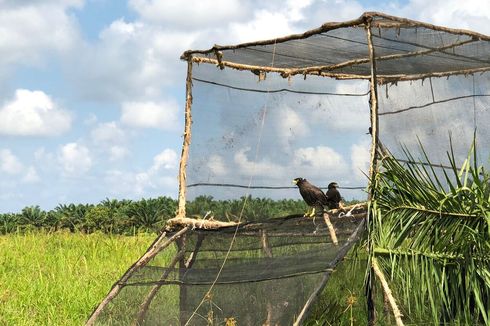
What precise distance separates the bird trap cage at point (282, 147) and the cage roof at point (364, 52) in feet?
0.04

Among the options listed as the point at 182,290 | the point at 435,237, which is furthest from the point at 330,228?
the point at 182,290

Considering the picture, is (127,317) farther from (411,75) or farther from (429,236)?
(411,75)

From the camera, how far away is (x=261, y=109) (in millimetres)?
6957

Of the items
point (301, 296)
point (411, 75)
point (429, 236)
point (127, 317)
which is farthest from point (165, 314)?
point (411, 75)

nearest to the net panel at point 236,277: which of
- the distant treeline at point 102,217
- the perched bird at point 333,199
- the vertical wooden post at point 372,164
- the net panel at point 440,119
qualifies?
the vertical wooden post at point 372,164

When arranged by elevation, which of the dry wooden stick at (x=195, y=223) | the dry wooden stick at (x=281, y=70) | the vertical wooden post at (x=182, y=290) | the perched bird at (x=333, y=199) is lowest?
the vertical wooden post at (x=182, y=290)

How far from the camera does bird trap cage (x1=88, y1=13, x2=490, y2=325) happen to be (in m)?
5.24

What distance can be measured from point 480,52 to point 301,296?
2.86 metres

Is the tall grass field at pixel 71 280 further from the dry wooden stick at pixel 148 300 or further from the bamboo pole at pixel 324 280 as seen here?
the dry wooden stick at pixel 148 300

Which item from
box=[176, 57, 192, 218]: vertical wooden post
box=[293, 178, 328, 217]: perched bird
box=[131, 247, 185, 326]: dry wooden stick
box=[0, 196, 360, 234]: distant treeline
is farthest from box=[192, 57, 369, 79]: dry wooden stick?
box=[0, 196, 360, 234]: distant treeline

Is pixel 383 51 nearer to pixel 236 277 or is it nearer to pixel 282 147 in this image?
pixel 282 147

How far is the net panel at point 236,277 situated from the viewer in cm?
498

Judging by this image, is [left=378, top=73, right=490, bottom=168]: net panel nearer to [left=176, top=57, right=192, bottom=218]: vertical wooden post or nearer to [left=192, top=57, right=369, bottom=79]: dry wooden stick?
[left=192, top=57, right=369, bottom=79]: dry wooden stick

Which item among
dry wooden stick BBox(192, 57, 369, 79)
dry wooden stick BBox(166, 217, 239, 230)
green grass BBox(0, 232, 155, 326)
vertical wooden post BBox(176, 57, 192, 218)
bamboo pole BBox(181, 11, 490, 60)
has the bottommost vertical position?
green grass BBox(0, 232, 155, 326)
